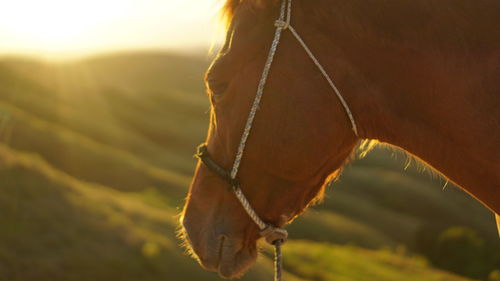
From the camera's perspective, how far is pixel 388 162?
5878cm

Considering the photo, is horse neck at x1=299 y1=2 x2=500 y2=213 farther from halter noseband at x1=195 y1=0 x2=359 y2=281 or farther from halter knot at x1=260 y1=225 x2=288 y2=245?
halter knot at x1=260 y1=225 x2=288 y2=245

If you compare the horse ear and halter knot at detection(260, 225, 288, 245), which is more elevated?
the horse ear

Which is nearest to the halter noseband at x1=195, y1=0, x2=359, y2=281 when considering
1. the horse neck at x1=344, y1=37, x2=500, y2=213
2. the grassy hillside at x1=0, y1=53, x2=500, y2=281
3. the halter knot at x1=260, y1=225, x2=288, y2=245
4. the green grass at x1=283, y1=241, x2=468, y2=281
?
the halter knot at x1=260, y1=225, x2=288, y2=245

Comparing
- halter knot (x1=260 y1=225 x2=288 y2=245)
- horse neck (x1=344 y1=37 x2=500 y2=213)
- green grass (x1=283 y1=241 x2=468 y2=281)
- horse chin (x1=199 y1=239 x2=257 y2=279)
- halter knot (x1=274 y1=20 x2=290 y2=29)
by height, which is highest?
green grass (x1=283 y1=241 x2=468 y2=281)

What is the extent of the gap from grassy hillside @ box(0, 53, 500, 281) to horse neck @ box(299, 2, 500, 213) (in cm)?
67

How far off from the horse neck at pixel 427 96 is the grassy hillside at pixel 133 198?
2.19ft

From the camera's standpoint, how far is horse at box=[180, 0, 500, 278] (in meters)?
2.12

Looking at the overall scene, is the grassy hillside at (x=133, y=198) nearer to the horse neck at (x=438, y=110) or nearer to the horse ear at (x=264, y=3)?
the horse neck at (x=438, y=110)

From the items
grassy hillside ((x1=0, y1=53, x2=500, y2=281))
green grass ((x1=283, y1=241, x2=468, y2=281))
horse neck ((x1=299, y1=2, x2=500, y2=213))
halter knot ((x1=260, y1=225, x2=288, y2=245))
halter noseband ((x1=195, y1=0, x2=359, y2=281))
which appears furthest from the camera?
green grass ((x1=283, y1=241, x2=468, y2=281))

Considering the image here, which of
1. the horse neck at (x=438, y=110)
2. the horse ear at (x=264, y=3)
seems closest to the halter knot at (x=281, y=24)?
the horse ear at (x=264, y=3)

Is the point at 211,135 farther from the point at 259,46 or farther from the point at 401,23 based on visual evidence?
the point at 401,23

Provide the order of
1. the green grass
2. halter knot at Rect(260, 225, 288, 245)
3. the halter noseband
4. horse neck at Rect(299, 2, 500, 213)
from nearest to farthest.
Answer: horse neck at Rect(299, 2, 500, 213) < the halter noseband < halter knot at Rect(260, 225, 288, 245) < the green grass

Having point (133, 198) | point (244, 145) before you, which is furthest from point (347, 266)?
point (244, 145)

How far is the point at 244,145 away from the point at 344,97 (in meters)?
0.50
